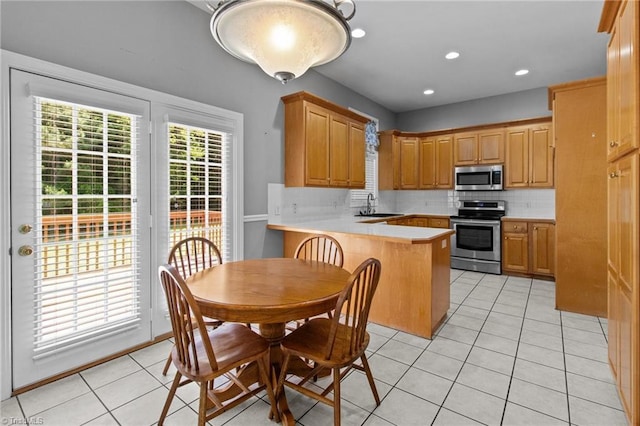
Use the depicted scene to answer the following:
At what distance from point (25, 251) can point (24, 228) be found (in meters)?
0.15

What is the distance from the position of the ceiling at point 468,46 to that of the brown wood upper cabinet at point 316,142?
27.7 inches

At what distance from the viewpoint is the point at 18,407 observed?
1.88 m

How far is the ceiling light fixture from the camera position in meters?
1.47

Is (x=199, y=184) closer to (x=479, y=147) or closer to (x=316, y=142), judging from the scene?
(x=316, y=142)

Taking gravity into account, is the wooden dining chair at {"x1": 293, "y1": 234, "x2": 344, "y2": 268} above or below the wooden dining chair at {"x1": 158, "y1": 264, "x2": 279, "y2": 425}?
above

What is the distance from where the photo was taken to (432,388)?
2.07 metres

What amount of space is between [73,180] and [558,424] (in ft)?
10.9

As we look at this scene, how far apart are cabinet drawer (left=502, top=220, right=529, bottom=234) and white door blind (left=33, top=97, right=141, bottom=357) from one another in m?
4.91

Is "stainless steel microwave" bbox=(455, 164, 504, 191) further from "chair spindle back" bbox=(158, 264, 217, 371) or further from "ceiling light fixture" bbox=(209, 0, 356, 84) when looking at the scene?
"chair spindle back" bbox=(158, 264, 217, 371)

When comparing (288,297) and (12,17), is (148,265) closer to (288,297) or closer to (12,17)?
(288,297)

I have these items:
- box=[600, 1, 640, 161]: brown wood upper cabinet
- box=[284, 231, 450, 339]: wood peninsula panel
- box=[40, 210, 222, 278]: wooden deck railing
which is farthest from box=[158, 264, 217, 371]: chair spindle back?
box=[600, 1, 640, 161]: brown wood upper cabinet

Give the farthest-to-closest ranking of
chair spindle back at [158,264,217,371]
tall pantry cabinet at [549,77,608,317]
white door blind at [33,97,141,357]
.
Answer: tall pantry cabinet at [549,77,608,317] → white door blind at [33,97,141,357] → chair spindle back at [158,264,217,371]

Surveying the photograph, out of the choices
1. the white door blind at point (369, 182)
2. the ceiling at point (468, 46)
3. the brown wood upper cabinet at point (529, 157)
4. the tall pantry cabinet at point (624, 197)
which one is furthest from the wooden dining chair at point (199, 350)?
the brown wood upper cabinet at point (529, 157)

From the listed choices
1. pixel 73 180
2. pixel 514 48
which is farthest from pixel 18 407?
pixel 514 48
